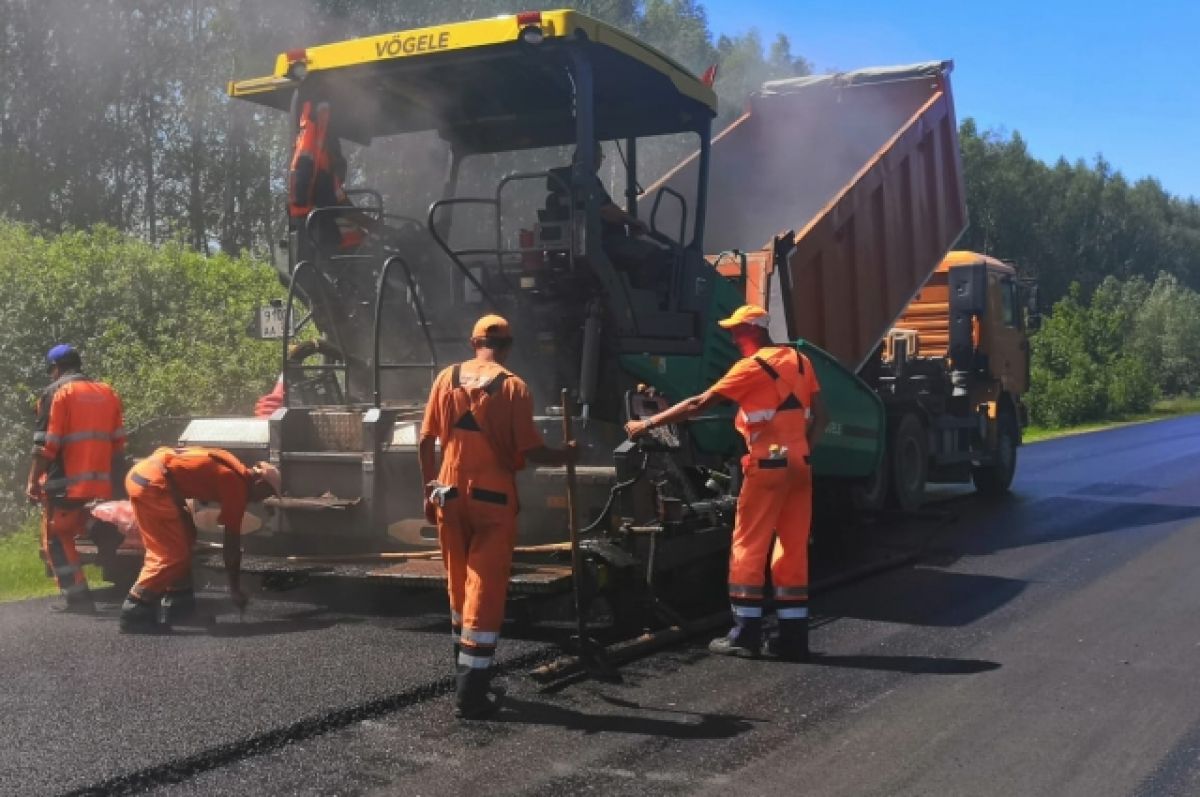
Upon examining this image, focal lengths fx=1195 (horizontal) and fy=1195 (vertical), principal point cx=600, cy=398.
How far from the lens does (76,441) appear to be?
6688 millimetres

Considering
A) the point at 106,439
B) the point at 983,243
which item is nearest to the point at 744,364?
the point at 106,439

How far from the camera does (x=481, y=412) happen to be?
4.65m

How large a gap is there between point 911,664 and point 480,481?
83.0 inches

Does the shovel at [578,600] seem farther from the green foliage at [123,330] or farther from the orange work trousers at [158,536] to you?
the green foliage at [123,330]

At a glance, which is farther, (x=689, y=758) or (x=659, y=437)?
(x=659, y=437)

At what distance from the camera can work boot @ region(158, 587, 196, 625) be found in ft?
19.5

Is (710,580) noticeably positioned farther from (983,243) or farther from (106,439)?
(983,243)

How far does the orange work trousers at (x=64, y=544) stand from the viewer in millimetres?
6543

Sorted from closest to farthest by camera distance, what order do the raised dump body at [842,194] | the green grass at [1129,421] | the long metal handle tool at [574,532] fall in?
the long metal handle tool at [574,532]
the raised dump body at [842,194]
the green grass at [1129,421]

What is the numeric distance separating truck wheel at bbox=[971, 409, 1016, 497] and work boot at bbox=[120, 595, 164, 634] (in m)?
8.45

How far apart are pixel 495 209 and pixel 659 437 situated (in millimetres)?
1537

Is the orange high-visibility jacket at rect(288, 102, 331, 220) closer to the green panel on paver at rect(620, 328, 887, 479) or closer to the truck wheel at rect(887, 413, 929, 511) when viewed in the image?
the green panel on paver at rect(620, 328, 887, 479)

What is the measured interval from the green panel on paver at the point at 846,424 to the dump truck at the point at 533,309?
0.09ft

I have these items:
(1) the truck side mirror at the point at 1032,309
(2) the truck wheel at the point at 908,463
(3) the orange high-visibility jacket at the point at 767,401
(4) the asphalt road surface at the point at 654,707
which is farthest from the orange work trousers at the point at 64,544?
(1) the truck side mirror at the point at 1032,309
